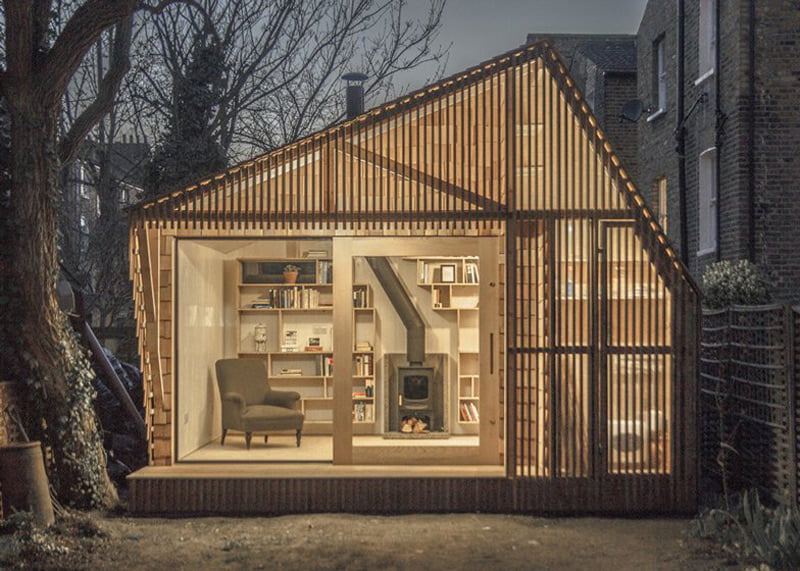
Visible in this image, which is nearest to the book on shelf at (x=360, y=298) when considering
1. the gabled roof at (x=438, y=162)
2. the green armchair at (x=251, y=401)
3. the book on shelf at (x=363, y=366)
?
the book on shelf at (x=363, y=366)

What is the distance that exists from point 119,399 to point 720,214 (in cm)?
875

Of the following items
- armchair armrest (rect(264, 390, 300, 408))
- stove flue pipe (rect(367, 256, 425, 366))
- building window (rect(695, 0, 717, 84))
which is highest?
building window (rect(695, 0, 717, 84))

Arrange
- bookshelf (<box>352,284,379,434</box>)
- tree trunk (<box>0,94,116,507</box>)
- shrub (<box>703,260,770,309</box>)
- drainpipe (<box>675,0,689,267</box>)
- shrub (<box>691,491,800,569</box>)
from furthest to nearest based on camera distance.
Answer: drainpipe (<box>675,0,689,267</box>)
bookshelf (<box>352,284,379,434</box>)
shrub (<box>703,260,770,309</box>)
tree trunk (<box>0,94,116,507</box>)
shrub (<box>691,491,800,569</box>)

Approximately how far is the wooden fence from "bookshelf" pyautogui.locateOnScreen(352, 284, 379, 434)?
400 centimetres

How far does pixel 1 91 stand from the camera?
8.41 metres

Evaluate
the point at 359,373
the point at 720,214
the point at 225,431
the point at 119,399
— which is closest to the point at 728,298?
the point at 720,214

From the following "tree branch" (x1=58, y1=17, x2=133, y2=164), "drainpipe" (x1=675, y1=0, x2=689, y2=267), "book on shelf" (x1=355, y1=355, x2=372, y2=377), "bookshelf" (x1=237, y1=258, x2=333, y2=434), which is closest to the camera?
"tree branch" (x1=58, y1=17, x2=133, y2=164)

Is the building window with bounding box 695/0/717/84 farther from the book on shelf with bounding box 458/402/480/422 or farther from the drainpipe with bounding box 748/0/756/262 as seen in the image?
the book on shelf with bounding box 458/402/480/422

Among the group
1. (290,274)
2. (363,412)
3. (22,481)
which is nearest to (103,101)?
(22,481)

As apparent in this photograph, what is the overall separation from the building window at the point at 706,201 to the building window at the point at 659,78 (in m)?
2.57

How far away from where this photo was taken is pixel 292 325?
13.1 m

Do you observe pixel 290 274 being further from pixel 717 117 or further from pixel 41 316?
pixel 717 117

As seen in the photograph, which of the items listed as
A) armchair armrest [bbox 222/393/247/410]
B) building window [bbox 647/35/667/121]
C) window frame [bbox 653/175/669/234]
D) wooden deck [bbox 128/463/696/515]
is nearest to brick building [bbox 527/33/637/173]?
building window [bbox 647/35/667/121]

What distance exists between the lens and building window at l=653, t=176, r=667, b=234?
18.0m
